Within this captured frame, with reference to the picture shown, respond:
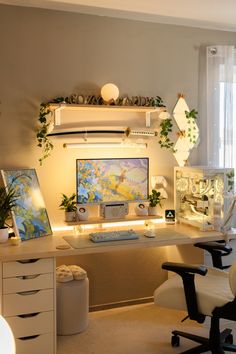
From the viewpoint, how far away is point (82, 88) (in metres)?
3.18

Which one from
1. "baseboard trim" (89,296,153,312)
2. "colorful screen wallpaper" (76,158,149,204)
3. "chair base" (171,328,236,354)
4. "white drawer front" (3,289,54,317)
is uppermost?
"colorful screen wallpaper" (76,158,149,204)

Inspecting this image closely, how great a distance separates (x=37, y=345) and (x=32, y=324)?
0.14 m

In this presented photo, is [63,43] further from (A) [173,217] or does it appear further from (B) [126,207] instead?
(A) [173,217]

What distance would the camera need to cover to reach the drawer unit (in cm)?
248

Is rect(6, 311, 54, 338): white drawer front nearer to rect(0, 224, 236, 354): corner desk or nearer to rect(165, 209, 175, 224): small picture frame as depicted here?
rect(0, 224, 236, 354): corner desk

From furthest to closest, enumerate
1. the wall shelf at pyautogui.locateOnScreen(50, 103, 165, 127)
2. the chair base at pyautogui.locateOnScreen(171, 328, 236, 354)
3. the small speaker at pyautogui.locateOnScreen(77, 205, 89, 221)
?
1. the small speaker at pyautogui.locateOnScreen(77, 205, 89, 221)
2. the wall shelf at pyautogui.locateOnScreen(50, 103, 165, 127)
3. the chair base at pyautogui.locateOnScreen(171, 328, 236, 354)

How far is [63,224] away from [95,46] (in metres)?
1.43

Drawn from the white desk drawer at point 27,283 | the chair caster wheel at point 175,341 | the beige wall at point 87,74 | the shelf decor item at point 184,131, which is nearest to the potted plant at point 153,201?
the beige wall at point 87,74

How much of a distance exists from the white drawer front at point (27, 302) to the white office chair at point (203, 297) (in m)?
0.70

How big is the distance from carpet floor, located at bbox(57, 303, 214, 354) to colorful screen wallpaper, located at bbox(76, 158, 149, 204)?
3.03 ft

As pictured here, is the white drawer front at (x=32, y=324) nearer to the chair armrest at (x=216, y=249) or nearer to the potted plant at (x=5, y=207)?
the potted plant at (x=5, y=207)

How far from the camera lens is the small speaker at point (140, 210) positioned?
3.32 metres

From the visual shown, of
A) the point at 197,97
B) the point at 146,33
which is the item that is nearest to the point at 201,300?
the point at 197,97

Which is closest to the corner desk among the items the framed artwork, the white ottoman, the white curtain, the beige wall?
the framed artwork
